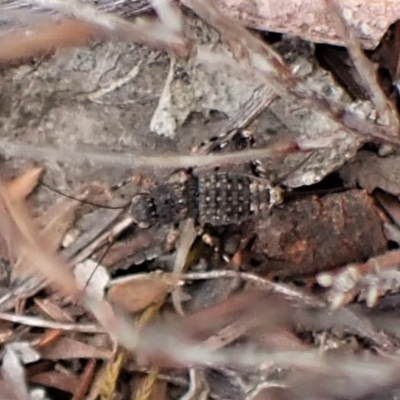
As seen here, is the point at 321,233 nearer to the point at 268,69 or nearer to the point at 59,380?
the point at 268,69

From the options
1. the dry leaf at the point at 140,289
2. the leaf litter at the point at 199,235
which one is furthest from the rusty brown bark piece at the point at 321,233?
the dry leaf at the point at 140,289

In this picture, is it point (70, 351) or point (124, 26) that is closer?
point (124, 26)

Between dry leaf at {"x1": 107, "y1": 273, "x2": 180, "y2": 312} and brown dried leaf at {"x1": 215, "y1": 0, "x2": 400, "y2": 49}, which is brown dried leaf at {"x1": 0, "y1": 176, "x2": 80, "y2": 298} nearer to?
dry leaf at {"x1": 107, "y1": 273, "x2": 180, "y2": 312}

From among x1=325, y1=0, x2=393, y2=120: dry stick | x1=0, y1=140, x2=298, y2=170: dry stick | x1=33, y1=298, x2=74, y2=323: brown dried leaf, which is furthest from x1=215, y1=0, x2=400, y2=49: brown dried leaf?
x1=33, y1=298, x2=74, y2=323: brown dried leaf

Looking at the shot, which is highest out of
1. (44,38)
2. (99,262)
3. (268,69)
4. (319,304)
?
(44,38)

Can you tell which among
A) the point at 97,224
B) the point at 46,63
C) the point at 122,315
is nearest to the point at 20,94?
the point at 46,63

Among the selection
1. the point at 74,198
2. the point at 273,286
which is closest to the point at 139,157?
the point at 74,198

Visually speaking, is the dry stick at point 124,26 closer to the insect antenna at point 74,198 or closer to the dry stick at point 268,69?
the dry stick at point 268,69
